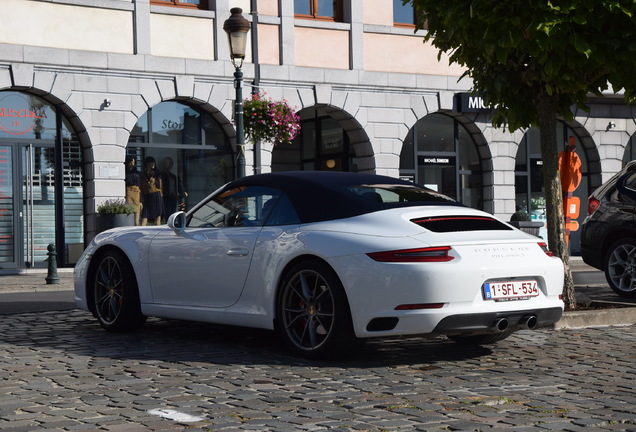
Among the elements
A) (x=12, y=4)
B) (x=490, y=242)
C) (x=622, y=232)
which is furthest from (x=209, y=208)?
(x=12, y=4)

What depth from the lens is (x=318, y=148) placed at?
25.8 metres

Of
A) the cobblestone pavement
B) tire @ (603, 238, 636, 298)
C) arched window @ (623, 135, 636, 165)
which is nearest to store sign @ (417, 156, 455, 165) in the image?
arched window @ (623, 135, 636, 165)

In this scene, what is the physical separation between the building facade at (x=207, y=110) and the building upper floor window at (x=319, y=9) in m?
0.03

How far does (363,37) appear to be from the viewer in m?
24.3

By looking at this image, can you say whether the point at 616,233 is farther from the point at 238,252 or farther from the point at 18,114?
the point at 18,114

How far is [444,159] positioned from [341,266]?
62.2 feet

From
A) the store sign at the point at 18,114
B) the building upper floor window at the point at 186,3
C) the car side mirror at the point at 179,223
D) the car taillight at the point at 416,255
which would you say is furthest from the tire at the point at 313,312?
the building upper floor window at the point at 186,3

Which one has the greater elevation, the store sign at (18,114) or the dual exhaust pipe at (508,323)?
the store sign at (18,114)

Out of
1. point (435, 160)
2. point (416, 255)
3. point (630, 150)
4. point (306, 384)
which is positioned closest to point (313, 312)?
point (416, 255)

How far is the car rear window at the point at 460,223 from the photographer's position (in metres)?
7.45

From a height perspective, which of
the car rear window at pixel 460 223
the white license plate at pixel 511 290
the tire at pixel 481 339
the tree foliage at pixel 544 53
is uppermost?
the tree foliage at pixel 544 53

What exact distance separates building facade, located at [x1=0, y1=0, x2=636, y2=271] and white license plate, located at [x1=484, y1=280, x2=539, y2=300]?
14745 mm

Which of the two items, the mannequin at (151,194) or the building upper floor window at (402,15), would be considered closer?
the mannequin at (151,194)

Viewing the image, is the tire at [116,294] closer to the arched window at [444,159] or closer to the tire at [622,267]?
the tire at [622,267]
